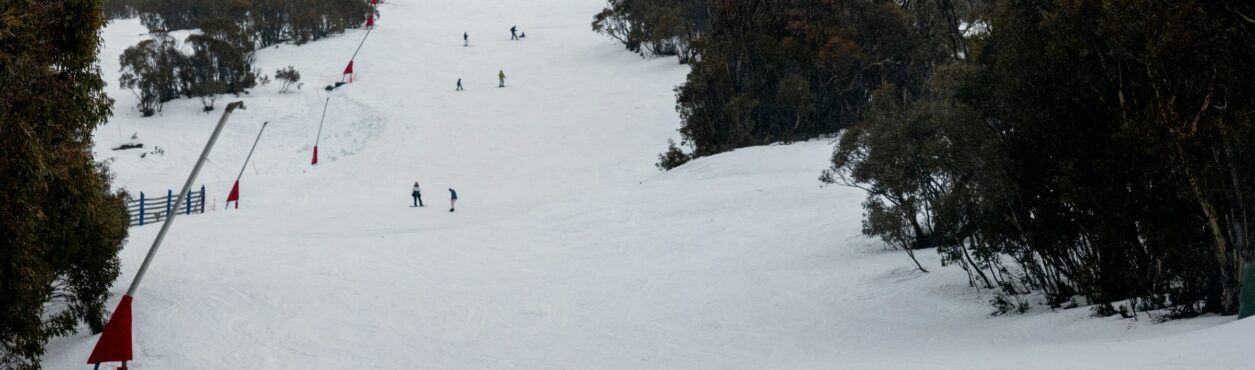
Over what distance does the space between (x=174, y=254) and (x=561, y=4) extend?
80641 mm

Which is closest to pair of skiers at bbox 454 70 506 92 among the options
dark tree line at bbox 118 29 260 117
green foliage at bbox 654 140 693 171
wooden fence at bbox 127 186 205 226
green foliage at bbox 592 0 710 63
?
green foliage at bbox 592 0 710 63

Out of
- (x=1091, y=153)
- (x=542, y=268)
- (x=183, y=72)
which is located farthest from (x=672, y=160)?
(x=183, y=72)

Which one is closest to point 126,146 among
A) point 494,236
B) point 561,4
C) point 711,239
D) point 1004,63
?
point 494,236

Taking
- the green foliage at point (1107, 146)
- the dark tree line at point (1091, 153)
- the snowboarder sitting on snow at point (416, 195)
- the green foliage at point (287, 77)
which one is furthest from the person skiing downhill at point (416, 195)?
the green foliage at point (287, 77)

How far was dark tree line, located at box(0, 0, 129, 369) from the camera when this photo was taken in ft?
34.5

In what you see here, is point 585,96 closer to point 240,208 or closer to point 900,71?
point 900,71

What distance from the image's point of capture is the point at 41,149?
10.9m

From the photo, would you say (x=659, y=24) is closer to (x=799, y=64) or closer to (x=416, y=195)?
(x=799, y=64)

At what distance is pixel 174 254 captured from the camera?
79.9 feet

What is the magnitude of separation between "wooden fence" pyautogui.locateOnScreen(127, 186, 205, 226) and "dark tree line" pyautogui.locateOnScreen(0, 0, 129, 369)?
750 inches

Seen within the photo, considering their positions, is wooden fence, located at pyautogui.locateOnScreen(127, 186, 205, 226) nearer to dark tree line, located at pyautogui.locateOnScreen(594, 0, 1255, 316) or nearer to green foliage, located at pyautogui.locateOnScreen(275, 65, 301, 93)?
green foliage, located at pyautogui.locateOnScreen(275, 65, 301, 93)

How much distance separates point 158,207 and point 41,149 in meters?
27.5

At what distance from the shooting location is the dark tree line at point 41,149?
1051 centimetres

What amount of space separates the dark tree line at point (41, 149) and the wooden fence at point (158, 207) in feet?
62.5
